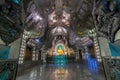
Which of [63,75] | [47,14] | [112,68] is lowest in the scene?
→ [63,75]

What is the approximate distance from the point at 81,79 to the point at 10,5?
11.3 ft

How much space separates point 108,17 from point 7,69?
9.59 feet

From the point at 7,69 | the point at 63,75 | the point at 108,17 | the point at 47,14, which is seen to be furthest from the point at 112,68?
the point at 47,14

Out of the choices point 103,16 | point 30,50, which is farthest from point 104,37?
point 30,50

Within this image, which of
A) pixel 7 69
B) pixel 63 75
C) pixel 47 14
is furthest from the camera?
pixel 47 14

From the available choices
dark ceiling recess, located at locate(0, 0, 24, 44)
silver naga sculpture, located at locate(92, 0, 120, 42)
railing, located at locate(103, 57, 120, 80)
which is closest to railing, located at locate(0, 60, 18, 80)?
dark ceiling recess, located at locate(0, 0, 24, 44)

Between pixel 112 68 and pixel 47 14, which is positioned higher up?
pixel 47 14

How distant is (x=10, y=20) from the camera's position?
76.7 inches

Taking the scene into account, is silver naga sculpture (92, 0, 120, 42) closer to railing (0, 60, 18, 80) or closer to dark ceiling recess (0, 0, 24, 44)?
dark ceiling recess (0, 0, 24, 44)

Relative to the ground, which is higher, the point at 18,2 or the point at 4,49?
the point at 18,2

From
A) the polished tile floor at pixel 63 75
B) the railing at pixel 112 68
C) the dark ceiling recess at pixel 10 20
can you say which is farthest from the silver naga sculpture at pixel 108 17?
the dark ceiling recess at pixel 10 20

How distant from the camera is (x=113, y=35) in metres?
1.87

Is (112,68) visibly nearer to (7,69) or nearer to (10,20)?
(7,69)

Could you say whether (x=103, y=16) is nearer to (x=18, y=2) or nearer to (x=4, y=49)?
(x=18, y=2)
